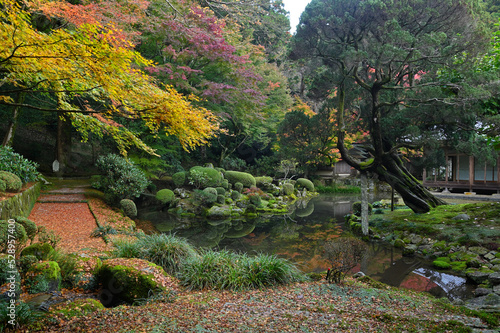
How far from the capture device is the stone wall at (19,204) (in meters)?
5.67

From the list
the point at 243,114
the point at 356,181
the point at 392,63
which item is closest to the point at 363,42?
the point at 392,63

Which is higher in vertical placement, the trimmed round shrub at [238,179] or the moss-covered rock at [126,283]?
the trimmed round shrub at [238,179]

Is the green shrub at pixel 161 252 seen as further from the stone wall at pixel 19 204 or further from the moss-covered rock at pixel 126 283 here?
the stone wall at pixel 19 204

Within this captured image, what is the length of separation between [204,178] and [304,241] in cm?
676

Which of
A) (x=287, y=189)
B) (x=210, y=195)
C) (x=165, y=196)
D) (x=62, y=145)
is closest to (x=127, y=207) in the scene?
(x=165, y=196)

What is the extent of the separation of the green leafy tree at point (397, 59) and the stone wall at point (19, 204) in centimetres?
900

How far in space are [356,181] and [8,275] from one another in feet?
81.0

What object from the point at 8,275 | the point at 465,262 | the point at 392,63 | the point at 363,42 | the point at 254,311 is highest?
the point at 363,42

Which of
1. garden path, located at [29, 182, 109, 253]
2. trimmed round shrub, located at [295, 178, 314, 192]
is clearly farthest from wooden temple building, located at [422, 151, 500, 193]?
garden path, located at [29, 182, 109, 253]

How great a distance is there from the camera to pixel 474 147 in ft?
32.0

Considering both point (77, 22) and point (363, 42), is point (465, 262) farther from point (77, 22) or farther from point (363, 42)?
point (77, 22)

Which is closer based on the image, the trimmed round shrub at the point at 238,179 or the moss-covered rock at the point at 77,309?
the moss-covered rock at the point at 77,309

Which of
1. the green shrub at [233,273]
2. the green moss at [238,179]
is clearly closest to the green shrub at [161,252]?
the green shrub at [233,273]

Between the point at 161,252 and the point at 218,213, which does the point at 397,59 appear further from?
the point at 218,213
